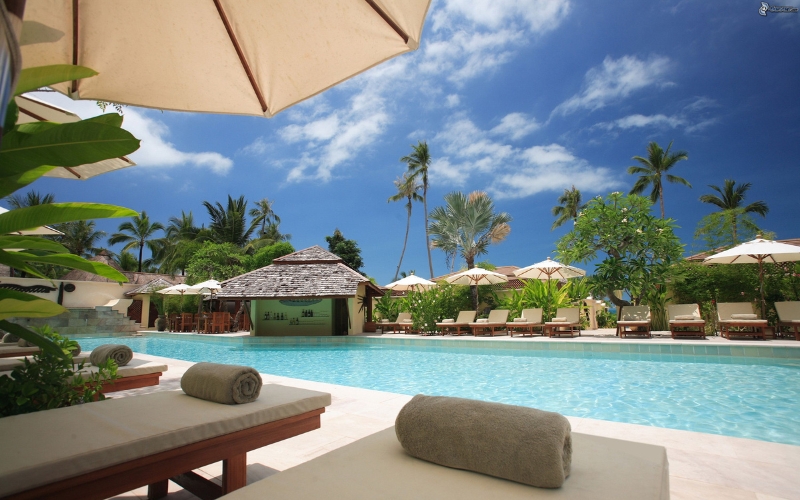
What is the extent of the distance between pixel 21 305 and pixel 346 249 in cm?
Result: 3319

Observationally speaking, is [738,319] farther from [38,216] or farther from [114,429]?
[38,216]

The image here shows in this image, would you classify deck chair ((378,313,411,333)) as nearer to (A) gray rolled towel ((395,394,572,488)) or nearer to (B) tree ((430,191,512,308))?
(B) tree ((430,191,512,308))

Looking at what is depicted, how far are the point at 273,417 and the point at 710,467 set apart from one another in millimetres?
3074

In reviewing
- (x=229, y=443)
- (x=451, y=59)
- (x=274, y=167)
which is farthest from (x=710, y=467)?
(x=274, y=167)

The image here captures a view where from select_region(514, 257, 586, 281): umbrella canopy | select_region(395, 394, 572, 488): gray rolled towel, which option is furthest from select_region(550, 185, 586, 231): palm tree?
select_region(395, 394, 572, 488): gray rolled towel

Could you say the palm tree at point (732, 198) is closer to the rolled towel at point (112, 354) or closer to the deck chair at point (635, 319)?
A: the deck chair at point (635, 319)

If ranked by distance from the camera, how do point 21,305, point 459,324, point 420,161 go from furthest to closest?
point 420,161 → point 459,324 → point 21,305

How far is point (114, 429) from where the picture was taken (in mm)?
2211

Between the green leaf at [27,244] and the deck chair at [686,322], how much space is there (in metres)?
13.1

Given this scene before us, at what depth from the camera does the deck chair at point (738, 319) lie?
1059cm

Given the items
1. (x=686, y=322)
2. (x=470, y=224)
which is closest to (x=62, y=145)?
(x=686, y=322)

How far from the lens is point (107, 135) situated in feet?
4.94

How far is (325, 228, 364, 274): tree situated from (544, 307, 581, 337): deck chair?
2285 centimetres

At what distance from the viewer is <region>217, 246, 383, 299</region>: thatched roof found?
55.9ft
